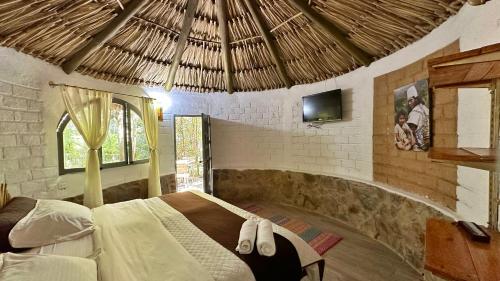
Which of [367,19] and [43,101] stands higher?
[367,19]

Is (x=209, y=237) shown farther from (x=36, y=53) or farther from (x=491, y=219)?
(x=36, y=53)

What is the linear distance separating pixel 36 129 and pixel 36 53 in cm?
85

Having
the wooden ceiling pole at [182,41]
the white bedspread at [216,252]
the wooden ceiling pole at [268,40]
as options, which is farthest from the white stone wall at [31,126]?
the wooden ceiling pole at [268,40]

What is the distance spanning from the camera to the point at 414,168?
234cm

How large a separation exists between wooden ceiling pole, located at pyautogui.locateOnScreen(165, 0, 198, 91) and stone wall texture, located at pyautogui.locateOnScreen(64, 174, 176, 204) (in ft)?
5.67

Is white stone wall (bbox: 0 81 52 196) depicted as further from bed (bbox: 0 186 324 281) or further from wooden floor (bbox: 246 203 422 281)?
wooden floor (bbox: 246 203 422 281)

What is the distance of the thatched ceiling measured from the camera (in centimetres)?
218

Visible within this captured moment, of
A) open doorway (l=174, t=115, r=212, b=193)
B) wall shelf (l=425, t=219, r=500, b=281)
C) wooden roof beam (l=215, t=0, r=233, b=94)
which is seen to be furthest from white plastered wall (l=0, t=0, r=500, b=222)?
open doorway (l=174, t=115, r=212, b=193)

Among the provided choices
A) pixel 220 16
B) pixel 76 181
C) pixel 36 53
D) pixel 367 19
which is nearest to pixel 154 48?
pixel 220 16

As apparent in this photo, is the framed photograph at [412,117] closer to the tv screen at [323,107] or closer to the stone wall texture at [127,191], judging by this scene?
the tv screen at [323,107]

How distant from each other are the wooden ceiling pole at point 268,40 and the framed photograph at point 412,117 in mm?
1828

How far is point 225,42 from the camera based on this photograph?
3.53 metres

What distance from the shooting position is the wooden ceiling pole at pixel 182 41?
284 cm

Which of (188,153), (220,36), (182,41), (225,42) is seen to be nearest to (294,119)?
(225,42)
